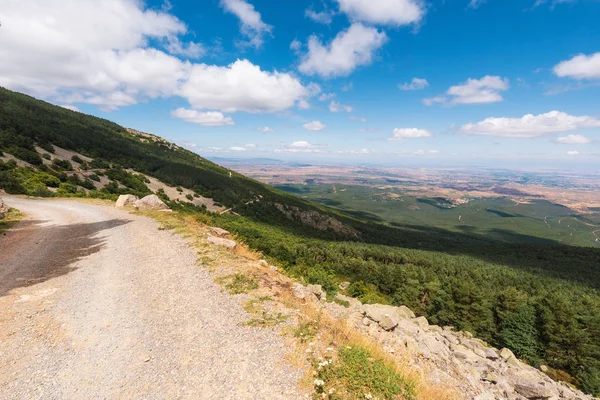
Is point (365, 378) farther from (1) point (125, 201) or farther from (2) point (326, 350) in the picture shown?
(1) point (125, 201)

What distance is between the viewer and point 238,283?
14.8 meters

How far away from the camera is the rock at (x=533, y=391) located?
14093 mm

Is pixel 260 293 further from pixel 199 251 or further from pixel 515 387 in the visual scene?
pixel 515 387

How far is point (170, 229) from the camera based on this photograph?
2473 cm

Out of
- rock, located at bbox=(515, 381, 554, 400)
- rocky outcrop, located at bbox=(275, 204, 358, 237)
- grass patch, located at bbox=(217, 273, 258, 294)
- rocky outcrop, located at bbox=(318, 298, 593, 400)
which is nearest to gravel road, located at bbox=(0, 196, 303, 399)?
A: grass patch, located at bbox=(217, 273, 258, 294)

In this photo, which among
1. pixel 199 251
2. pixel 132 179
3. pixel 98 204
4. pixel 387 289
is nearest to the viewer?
pixel 199 251

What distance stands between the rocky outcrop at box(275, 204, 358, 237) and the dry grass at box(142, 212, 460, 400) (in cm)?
10524

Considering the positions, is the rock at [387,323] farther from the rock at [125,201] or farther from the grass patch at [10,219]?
the rock at [125,201]

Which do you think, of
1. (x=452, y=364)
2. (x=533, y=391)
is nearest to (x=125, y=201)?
(x=452, y=364)

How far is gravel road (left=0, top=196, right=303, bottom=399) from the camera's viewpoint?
7.80m

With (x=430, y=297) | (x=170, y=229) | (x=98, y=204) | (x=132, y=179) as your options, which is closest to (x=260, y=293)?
(x=170, y=229)

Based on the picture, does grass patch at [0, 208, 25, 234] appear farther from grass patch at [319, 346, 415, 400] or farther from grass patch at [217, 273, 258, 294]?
grass patch at [319, 346, 415, 400]

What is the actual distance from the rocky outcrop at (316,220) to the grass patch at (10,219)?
3821 inches

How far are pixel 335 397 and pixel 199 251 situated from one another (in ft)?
49.0
